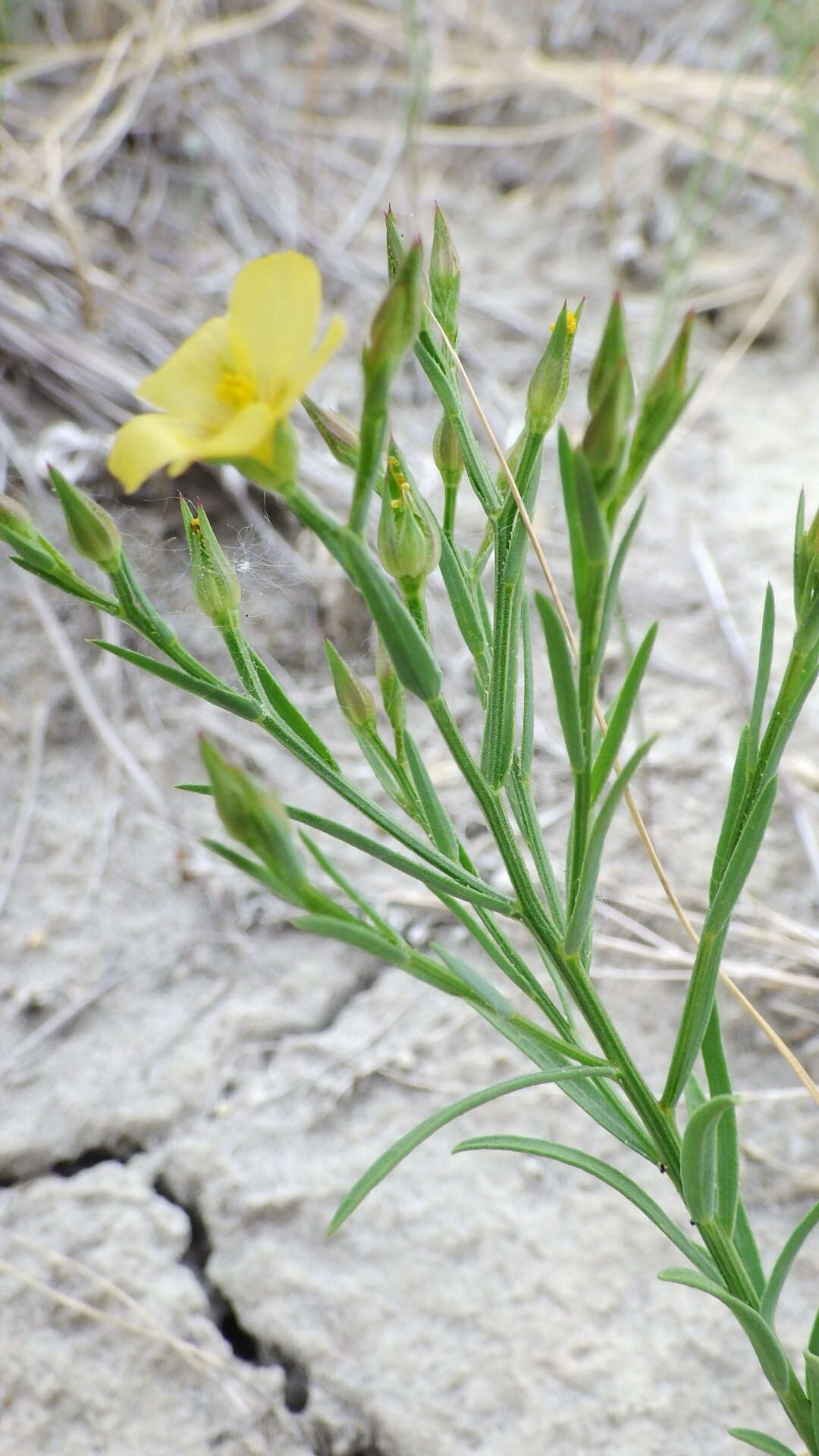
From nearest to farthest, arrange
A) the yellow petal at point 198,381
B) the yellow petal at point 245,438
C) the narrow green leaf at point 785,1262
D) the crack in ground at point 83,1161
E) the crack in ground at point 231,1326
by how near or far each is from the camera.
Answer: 1. the yellow petal at point 245,438
2. the yellow petal at point 198,381
3. the narrow green leaf at point 785,1262
4. the crack in ground at point 231,1326
5. the crack in ground at point 83,1161

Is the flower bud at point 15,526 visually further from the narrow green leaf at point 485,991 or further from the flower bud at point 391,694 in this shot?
the narrow green leaf at point 485,991

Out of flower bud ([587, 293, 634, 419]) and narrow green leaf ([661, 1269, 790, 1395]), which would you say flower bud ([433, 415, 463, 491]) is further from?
narrow green leaf ([661, 1269, 790, 1395])

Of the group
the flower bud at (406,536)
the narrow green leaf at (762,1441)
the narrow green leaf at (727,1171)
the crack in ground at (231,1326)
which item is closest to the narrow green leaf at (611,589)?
the flower bud at (406,536)

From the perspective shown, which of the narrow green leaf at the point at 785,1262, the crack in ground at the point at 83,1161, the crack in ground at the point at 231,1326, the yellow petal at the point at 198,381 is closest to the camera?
the yellow petal at the point at 198,381

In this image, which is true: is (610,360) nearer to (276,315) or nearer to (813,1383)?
(276,315)

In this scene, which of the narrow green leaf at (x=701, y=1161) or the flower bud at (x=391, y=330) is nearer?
the flower bud at (x=391, y=330)

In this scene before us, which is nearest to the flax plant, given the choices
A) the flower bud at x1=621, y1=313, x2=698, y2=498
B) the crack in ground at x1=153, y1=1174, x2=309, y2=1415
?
the flower bud at x1=621, y1=313, x2=698, y2=498

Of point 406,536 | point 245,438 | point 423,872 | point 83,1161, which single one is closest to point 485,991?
point 423,872
